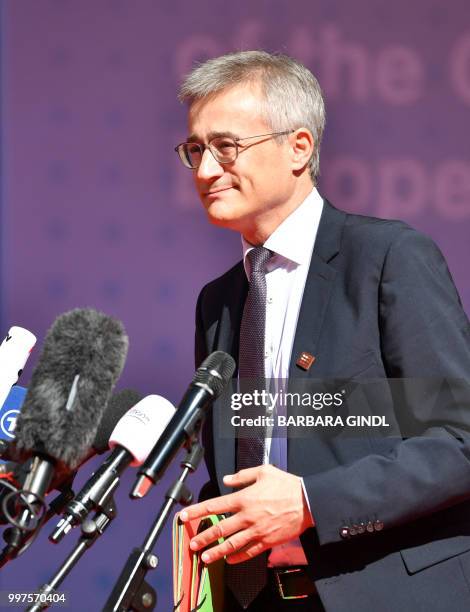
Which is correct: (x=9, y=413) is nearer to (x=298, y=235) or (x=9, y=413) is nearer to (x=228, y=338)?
(x=228, y=338)

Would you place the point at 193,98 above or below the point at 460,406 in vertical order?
above

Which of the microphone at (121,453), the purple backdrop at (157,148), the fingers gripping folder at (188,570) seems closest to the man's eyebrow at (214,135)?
the microphone at (121,453)

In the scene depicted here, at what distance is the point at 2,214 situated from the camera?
3.79 metres

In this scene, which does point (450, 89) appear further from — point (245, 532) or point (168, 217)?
point (245, 532)

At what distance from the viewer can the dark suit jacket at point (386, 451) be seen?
1899mm

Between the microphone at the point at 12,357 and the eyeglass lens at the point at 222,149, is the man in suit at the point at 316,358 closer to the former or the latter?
the eyeglass lens at the point at 222,149

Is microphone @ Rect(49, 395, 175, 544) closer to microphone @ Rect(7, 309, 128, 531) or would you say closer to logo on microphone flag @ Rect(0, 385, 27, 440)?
microphone @ Rect(7, 309, 128, 531)

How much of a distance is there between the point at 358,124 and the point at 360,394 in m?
1.94

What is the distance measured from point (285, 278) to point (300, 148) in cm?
35

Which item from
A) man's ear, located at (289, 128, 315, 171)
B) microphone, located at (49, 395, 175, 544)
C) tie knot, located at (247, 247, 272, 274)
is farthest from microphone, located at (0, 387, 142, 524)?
man's ear, located at (289, 128, 315, 171)

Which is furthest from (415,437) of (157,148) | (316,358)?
(157,148)

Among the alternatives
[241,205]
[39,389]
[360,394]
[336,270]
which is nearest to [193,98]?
[241,205]

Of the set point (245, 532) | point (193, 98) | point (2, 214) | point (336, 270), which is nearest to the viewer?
point (245, 532)

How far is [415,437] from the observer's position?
77.9 inches
